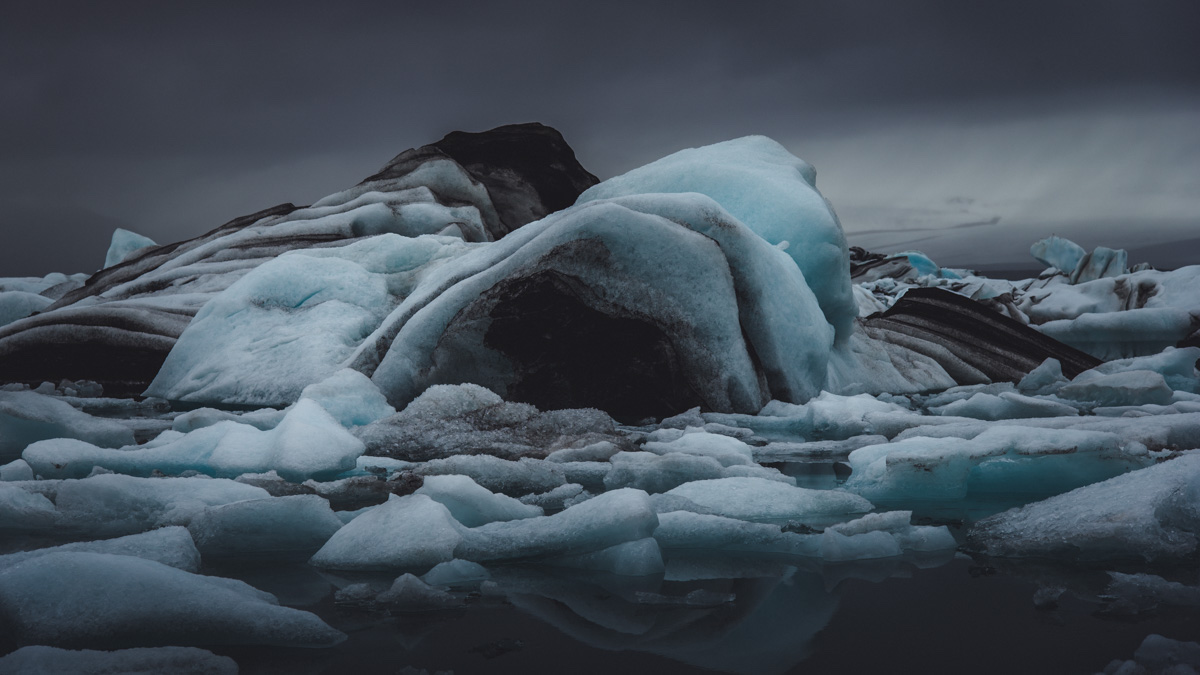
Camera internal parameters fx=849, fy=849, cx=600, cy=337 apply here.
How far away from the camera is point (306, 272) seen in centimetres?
789

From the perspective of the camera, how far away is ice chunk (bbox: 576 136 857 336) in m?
7.79

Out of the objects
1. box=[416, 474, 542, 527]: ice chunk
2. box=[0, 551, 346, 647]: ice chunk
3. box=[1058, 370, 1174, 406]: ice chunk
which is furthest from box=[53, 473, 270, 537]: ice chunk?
box=[1058, 370, 1174, 406]: ice chunk

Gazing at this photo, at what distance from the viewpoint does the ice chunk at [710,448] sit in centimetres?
364

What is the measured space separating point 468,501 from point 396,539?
43 centimetres

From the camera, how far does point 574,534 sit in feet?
7.31

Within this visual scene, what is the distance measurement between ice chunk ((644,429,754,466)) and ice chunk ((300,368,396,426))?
6.58 ft

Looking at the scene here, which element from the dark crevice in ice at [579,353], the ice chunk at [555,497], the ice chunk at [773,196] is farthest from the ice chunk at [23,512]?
the ice chunk at [773,196]

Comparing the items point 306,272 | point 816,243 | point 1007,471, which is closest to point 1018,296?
point 816,243

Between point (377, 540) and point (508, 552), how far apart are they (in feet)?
1.15

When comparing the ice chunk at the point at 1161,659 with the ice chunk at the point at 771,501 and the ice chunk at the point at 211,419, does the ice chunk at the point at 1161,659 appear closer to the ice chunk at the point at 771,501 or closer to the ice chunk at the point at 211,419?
the ice chunk at the point at 771,501

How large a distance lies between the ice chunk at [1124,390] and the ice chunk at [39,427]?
6.42 metres

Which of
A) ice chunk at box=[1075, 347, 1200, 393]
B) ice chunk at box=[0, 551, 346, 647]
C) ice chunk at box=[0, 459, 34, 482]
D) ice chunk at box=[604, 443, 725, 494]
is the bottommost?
ice chunk at box=[1075, 347, 1200, 393]

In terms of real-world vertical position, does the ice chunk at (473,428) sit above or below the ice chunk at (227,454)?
below

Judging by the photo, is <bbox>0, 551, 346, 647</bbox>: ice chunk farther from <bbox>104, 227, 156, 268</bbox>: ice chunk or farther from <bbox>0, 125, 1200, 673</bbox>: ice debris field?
<bbox>104, 227, 156, 268</bbox>: ice chunk
